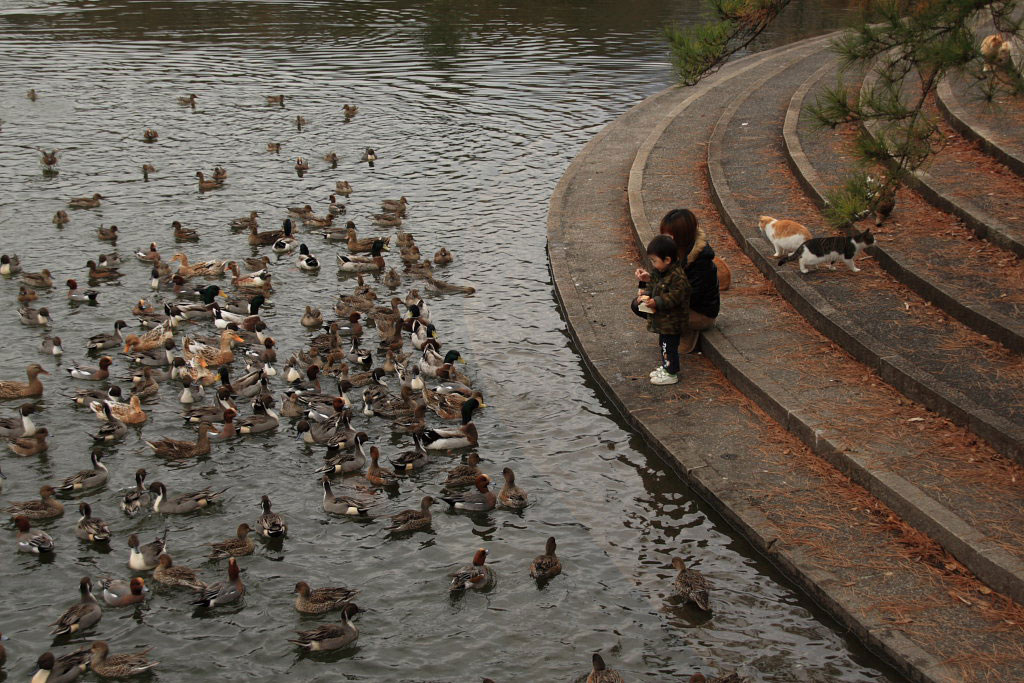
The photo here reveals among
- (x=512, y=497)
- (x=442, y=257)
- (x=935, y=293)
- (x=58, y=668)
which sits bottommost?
(x=58, y=668)

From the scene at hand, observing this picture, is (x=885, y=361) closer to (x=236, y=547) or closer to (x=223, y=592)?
(x=236, y=547)

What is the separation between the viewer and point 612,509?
489 inches

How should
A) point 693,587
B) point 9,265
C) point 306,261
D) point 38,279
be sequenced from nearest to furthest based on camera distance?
point 693,587, point 38,279, point 9,265, point 306,261

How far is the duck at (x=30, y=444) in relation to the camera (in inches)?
555

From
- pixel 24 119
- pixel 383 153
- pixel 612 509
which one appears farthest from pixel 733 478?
pixel 24 119

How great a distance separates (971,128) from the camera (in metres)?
20.5

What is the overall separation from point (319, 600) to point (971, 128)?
15935mm

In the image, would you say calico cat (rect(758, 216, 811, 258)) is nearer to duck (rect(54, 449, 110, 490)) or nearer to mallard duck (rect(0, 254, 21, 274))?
duck (rect(54, 449, 110, 490))

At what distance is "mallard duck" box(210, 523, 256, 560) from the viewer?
471 inches

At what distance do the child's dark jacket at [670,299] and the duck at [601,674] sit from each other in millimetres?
5499

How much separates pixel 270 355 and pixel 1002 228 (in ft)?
37.7

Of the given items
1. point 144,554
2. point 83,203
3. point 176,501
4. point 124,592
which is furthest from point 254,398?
point 83,203

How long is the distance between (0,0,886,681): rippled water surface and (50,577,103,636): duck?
0.39 ft

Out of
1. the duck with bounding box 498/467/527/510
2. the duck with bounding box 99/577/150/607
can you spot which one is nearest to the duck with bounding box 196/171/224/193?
the duck with bounding box 498/467/527/510
